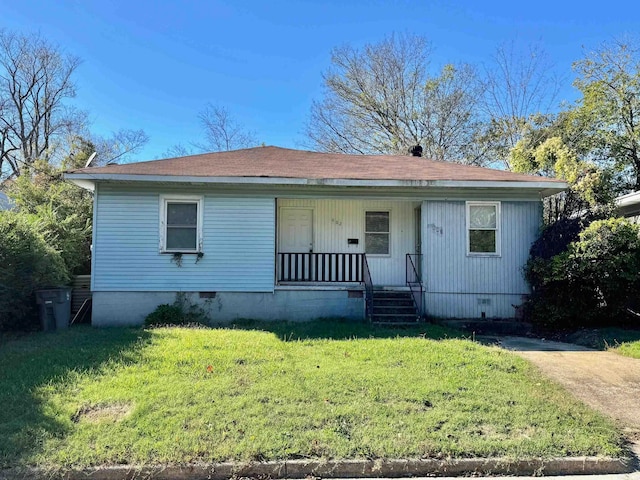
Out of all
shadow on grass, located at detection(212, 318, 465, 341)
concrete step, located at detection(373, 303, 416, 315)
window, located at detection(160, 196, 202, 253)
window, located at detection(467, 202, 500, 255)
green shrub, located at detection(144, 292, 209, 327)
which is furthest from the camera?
window, located at detection(467, 202, 500, 255)

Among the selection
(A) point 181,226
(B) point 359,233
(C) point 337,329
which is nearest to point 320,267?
(B) point 359,233

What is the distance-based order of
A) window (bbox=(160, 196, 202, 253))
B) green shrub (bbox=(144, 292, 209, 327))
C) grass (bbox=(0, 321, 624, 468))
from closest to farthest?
grass (bbox=(0, 321, 624, 468)), green shrub (bbox=(144, 292, 209, 327)), window (bbox=(160, 196, 202, 253))

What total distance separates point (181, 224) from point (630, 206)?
429 inches

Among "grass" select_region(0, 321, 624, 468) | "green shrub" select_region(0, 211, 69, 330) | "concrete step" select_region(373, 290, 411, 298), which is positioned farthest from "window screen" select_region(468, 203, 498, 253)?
Result: "green shrub" select_region(0, 211, 69, 330)

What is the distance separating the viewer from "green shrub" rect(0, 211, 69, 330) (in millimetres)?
7840

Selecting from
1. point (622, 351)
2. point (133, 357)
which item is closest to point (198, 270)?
point (133, 357)

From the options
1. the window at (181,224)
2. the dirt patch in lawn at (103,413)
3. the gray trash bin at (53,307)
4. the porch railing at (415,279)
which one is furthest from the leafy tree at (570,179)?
the gray trash bin at (53,307)

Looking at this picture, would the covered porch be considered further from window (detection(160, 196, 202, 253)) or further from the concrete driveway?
the concrete driveway

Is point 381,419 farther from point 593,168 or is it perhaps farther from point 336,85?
point 336,85

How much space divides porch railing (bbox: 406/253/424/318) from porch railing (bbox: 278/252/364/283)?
4.24 feet

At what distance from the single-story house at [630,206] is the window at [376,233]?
5478mm

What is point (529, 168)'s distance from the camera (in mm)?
15539

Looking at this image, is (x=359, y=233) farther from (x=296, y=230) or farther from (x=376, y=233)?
(x=296, y=230)

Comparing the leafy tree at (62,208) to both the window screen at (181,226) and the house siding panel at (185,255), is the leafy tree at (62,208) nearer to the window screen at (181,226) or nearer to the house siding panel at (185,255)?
the house siding panel at (185,255)
